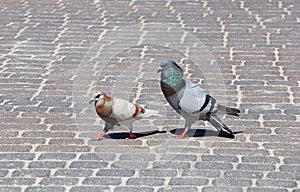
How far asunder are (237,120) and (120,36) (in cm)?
328

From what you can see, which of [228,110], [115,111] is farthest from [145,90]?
[115,111]

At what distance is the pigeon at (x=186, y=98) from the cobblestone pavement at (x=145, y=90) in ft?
0.78

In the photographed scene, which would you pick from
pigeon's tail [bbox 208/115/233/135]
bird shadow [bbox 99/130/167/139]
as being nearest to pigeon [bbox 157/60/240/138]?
pigeon's tail [bbox 208/115/233/135]

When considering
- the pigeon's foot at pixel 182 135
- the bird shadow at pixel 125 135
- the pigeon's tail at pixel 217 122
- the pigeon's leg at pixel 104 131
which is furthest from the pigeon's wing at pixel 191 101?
the pigeon's leg at pixel 104 131

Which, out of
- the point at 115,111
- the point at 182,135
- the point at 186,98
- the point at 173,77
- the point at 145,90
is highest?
the point at 145,90

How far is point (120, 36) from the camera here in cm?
1046

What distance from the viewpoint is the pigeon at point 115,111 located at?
6844 mm

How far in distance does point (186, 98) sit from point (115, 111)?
62 centimetres

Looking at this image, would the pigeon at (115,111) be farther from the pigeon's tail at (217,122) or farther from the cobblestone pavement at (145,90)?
the pigeon's tail at (217,122)

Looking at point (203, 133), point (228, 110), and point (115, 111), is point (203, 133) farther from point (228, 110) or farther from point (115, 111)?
point (115, 111)

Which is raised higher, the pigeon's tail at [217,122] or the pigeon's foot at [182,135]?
the pigeon's tail at [217,122]

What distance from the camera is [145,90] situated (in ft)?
27.9

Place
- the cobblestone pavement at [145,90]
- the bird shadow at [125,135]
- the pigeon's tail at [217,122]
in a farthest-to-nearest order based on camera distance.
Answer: the bird shadow at [125,135] → the pigeon's tail at [217,122] → the cobblestone pavement at [145,90]

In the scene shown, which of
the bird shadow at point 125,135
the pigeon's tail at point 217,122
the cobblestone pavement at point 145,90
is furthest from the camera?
the bird shadow at point 125,135
